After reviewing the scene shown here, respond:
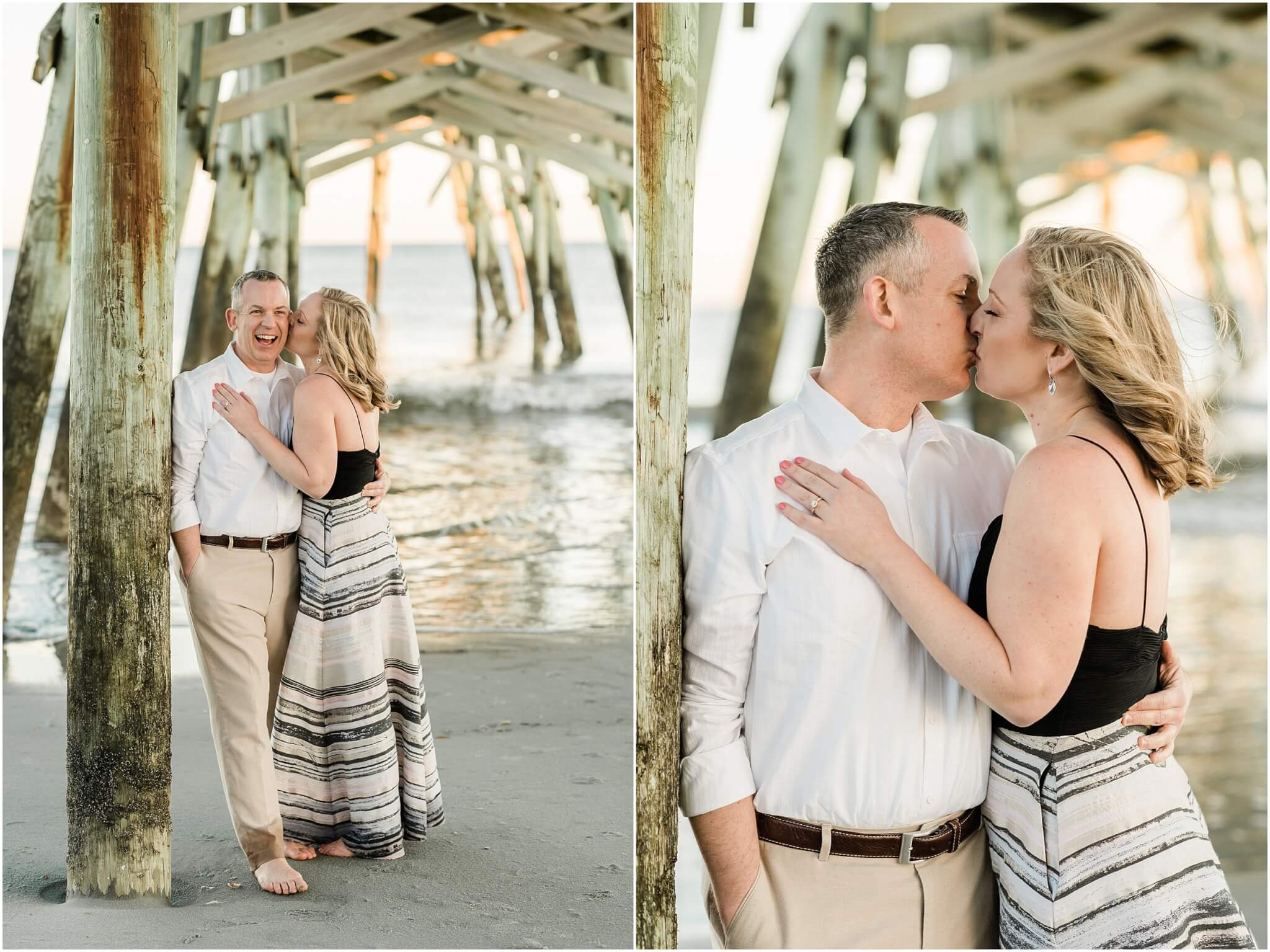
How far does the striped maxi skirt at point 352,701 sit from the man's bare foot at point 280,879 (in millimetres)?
231

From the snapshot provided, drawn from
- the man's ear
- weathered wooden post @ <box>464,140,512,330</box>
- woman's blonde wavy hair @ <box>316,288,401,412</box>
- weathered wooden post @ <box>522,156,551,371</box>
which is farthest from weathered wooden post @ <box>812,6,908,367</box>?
weathered wooden post @ <box>464,140,512,330</box>

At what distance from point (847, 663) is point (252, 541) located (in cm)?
176

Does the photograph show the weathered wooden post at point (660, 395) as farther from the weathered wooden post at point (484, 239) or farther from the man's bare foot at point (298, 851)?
the weathered wooden post at point (484, 239)

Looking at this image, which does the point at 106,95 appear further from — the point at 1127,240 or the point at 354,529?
the point at 1127,240

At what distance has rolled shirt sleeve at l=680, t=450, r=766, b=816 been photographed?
6.72ft

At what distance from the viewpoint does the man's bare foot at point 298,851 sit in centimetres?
334

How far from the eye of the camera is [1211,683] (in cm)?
580

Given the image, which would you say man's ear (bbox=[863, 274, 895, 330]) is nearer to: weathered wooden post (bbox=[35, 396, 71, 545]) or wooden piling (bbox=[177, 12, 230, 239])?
wooden piling (bbox=[177, 12, 230, 239])

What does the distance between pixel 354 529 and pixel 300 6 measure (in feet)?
26.5

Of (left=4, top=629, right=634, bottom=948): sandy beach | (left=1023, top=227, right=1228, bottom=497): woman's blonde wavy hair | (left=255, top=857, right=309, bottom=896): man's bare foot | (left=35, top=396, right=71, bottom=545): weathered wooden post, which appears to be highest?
(left=1023, top=227, right=1228, bottom=497): woman's blonde wavy hair

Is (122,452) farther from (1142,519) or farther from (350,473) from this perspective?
(1142,519)

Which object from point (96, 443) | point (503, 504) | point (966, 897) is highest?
point (96, 443)

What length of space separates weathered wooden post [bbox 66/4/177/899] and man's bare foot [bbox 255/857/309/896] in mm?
257

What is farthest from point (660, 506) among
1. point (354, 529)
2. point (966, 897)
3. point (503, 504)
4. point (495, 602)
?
point (503, 504)
